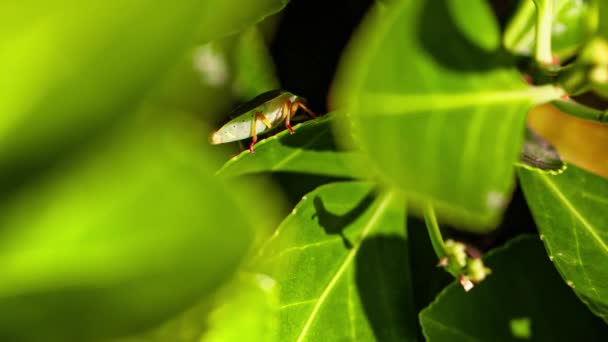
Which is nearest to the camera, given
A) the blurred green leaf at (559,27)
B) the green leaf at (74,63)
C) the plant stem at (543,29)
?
the green leaf at (74,63)

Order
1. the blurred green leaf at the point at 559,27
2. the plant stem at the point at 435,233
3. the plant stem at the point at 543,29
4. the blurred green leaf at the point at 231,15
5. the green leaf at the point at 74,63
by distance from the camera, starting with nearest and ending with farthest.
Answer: the green leaf at the point at 74,63
the blurred green leaf at the point at 231,15
the plant stem at the point at 543,29
the plant stem at the point at 435,233
the blurred green leaf at the point at 559,27

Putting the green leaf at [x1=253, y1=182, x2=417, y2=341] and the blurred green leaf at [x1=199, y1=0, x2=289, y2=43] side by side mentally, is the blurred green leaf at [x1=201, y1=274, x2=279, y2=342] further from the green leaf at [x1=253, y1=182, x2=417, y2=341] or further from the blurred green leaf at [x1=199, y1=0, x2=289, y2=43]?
the green leaf at [x1=253, y1=182, x2=417, y2=341]

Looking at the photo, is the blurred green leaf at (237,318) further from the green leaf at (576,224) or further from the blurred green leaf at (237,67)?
the green leaf at (576,224)

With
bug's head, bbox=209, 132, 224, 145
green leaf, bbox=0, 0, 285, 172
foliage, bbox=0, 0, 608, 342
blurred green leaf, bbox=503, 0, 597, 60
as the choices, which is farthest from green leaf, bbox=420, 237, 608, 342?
green leaf, bbox=0, 0, 285, 172

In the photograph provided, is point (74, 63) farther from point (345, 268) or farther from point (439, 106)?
point (345, 268)

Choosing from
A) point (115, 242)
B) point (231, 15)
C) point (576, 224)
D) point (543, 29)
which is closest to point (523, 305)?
point (576, 224)

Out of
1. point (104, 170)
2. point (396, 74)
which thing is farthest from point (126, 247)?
point (396, 74)

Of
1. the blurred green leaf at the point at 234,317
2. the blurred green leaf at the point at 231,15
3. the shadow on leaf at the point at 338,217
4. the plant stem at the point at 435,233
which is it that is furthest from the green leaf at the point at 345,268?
the blurred green leaf at the point at 234,317
